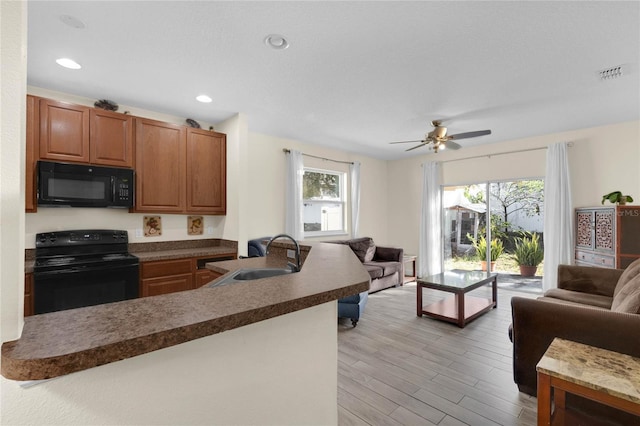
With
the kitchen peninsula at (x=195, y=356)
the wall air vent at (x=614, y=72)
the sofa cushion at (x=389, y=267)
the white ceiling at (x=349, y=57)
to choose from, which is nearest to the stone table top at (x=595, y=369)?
the kitchen peninsula at (x=195, y=356)

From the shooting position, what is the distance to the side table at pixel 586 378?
1141 mm

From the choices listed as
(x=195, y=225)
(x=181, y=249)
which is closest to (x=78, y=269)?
(x=181, y=249)

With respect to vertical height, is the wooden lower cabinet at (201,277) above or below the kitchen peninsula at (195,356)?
below

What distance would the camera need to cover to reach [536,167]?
4715 millimetres

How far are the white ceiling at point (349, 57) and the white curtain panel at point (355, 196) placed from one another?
2.09m

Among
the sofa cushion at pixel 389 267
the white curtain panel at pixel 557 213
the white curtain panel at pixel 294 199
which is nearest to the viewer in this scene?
the white curtain panel at pixel 557 213

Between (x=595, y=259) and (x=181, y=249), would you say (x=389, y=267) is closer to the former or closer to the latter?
(x=595, y=259)

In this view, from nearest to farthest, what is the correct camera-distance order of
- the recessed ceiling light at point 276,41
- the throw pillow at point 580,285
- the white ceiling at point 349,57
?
the white ceiling at point 349,57
the recessed ceiling light at point 276,41
the throw pillow at point 580,285

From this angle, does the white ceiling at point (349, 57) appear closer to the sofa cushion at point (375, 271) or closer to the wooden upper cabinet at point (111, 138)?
the wooden upper cabinet at point (111, 138)

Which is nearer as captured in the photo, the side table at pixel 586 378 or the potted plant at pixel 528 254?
the side table at pixel 586 378

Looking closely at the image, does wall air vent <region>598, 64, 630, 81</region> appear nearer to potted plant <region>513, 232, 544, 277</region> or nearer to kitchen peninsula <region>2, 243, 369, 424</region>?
potted plant <region>513, 232, 544, 277</region>

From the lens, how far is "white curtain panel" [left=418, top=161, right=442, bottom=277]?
228 inches

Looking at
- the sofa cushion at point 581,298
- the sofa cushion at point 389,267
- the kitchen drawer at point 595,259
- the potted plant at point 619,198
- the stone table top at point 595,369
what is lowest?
the sofa cushion at point 389,267

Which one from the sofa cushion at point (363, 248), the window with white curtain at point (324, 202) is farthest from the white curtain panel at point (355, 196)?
the sofa cushion at point (363, 248)
